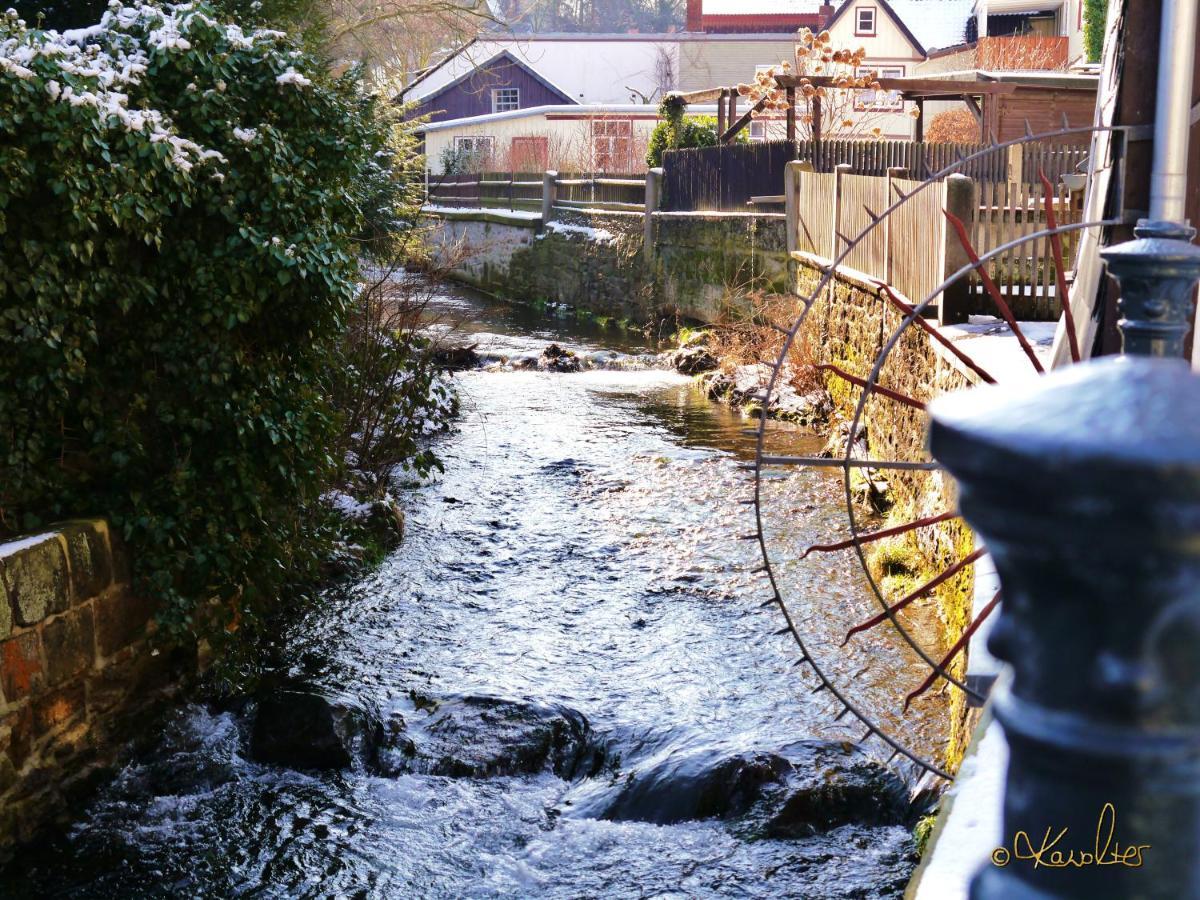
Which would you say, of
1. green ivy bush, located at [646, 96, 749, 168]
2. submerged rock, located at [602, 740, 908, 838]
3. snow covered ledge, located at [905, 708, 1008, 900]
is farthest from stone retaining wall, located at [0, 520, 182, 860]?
green ivy bush, located at [646, 96, 749, 168]

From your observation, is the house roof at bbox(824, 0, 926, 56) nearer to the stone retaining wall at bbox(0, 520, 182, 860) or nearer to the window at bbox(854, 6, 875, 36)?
the window at bbox(854, 6, 875, 36)

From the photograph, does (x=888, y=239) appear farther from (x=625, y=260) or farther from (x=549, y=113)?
(x=549, y=113)

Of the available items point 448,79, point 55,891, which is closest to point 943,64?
point 448,79

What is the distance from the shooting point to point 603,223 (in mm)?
24688

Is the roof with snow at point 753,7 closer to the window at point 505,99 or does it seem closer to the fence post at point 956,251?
the window at point 505,99

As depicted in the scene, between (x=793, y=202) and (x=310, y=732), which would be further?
(x=793, y=202)

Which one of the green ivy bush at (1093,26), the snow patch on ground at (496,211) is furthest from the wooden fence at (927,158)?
the green ivy bush at (1093,26)

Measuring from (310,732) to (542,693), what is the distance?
1.23 m

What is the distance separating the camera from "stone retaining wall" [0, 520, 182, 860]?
16.1ft

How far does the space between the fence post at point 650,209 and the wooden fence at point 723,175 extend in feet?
0.83

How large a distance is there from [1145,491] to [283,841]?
16.2 feet

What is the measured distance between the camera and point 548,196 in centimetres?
2780

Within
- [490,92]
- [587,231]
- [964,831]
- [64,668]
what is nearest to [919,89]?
[587,231]

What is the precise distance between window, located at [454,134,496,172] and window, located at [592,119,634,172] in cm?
378
